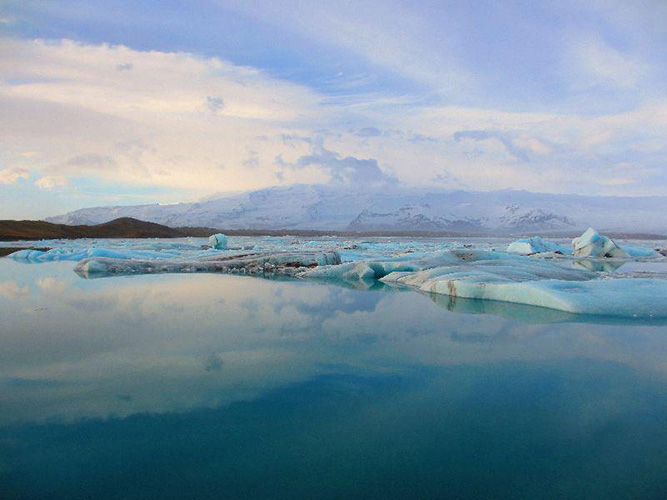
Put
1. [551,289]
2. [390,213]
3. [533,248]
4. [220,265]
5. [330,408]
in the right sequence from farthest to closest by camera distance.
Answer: [390,213]
[533,248]
[220,265]
[551,289]
[330,408]

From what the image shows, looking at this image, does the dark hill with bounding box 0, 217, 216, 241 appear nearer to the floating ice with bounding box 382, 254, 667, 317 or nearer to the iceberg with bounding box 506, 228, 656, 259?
the iceberg with bounding box 506, 228, 656, 259

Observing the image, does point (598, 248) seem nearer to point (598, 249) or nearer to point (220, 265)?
point (598, 249)

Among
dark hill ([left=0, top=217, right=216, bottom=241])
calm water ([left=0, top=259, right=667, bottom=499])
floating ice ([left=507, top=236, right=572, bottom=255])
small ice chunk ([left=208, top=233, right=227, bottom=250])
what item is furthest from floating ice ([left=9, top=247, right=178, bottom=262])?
dark hill ([left=0, top=217, right=216, bottom=241])

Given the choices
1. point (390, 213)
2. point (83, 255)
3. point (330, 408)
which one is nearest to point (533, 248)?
point (83, 255)

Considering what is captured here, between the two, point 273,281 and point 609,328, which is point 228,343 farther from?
point 273,281

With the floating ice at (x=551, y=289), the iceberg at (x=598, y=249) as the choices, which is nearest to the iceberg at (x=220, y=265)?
the floating ice at (x=551, y=289)

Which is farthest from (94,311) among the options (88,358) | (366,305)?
(366,305)

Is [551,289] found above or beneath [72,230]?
beneath
